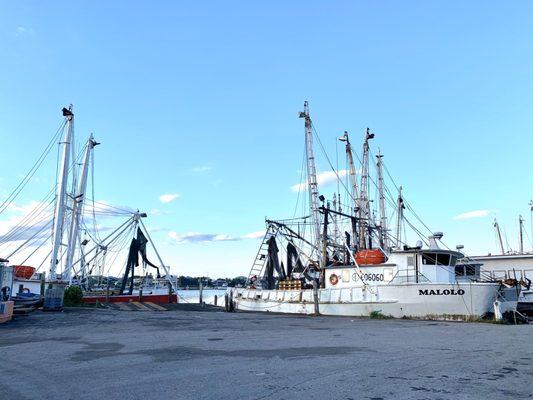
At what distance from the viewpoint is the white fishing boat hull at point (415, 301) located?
84.3ft

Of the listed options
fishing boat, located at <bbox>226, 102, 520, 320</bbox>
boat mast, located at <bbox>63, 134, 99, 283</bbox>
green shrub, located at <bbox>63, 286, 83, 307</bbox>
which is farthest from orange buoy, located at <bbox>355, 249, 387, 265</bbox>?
boat mast, located at <bbox>63, 134, 99, 283</bbox>

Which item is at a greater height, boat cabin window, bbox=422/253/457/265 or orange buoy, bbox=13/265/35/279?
boat cabin window, bbox=422/253/457/265

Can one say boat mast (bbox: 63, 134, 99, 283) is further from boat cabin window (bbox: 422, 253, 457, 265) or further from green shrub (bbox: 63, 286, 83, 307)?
boat cabin window (bbox: 422, 253, 457, 265)

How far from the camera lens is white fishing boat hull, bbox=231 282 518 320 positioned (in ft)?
84.3

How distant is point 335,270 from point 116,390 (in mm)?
26102

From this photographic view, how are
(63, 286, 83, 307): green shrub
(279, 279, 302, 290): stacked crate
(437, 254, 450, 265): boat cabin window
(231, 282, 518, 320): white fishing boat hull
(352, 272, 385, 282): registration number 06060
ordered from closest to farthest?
(231, 282, 518, 320): white fishing boat hull
(437, 254, 450, 265): boat cabin window
(352, 272, 385, 282): registration number 06060
(63, 286, 83, 307): green shrub
(279, 279, 302, 290): stacked crate

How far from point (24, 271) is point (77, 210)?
695cm

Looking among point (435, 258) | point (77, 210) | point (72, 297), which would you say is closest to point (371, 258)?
point (435, 258)

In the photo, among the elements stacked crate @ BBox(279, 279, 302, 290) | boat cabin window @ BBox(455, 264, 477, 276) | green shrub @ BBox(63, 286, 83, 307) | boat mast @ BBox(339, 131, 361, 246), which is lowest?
green shrub @ BBox(63, 286, 83, 307)

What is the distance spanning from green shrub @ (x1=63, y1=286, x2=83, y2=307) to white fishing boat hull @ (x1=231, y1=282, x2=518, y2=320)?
16091mm

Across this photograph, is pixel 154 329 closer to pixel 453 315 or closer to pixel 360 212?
pixel 453 315

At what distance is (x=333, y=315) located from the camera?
100 feet

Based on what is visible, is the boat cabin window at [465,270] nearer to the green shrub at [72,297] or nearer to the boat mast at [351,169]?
the boat mast at [351,169]

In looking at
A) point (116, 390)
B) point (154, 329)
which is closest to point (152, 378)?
point (116, 390)
